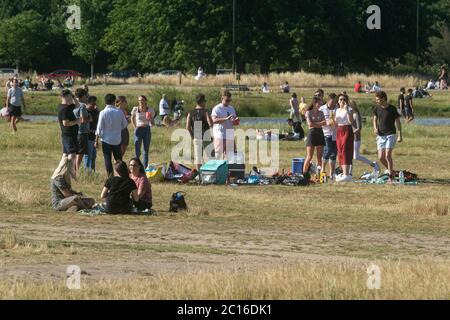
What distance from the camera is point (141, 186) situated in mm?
19500

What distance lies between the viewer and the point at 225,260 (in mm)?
15125

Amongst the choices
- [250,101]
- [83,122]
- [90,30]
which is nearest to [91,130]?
[83,122]

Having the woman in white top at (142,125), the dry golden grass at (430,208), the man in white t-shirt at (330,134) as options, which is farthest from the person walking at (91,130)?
the dry golden grass at (430,208)

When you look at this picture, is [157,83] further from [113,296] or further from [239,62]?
[113,296]

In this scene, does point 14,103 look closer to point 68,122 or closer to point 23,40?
point 68,122

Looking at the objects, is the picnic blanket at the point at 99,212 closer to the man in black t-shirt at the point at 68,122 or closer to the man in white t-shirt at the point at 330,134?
the man in black t-shirt at the point at 68,122

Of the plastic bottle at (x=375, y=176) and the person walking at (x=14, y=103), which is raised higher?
the person walking at (x=14, y=103)

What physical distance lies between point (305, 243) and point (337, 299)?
17.0 ft

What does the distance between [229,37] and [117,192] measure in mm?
69030

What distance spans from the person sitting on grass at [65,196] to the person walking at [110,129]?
9.02 ft

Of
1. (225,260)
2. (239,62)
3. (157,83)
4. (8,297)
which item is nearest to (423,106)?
(157,83)

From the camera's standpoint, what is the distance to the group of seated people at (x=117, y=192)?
19.1 m

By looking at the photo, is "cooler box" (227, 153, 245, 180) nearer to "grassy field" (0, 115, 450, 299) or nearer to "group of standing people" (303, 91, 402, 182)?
"grassy field" (0, 115, 450, 299)

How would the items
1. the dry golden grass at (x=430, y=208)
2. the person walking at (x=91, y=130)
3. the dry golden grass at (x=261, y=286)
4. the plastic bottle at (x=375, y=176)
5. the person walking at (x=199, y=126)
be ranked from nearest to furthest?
the dry golden grass at (x=261, y=286), the dry golden grass at (x=430, y=208), the person walking at (x=91, y=130), the plastic bottle at (x=375, y=176), the person walking at (x=199, y=126)
